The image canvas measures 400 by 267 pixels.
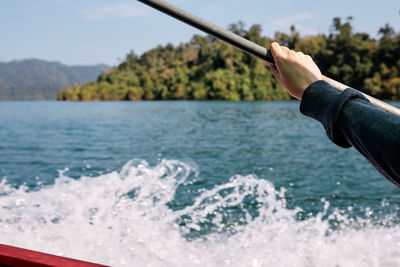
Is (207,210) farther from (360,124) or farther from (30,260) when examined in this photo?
(360,124)

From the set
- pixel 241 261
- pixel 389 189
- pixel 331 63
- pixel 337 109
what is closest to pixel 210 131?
pixel 389 189

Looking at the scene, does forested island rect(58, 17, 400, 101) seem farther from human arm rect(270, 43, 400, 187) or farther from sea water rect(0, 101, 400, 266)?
human arm rect(270, 43, 400, 187)

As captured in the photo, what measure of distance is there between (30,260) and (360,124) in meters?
1.09

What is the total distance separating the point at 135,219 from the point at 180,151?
719cm

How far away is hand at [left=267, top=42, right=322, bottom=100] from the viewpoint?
30.8 inches

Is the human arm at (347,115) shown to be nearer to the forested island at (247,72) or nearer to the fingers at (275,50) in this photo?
the fingers at (275,50)

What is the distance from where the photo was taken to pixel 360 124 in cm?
59

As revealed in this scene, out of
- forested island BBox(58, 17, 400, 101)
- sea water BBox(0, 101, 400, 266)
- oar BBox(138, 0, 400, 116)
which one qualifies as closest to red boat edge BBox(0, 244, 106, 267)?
oar BBox(138, 0, 400, 116)

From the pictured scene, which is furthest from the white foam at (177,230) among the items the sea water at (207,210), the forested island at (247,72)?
the forested island at (247,72)

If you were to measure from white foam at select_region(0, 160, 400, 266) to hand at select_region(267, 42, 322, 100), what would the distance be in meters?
3.10

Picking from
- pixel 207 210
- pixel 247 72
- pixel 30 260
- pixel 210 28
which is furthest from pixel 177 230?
pixel 247 72

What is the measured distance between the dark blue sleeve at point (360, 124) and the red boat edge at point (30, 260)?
837mm

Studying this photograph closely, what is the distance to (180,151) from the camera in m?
12.2

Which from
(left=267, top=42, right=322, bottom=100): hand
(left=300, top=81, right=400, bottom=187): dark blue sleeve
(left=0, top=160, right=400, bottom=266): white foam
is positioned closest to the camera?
(left=300, top=81, right=400, bottom=187): dark blue sleeve
